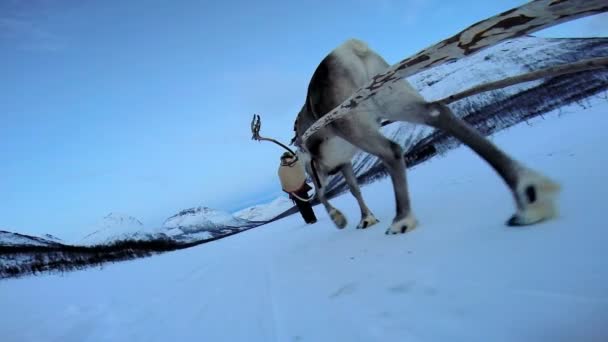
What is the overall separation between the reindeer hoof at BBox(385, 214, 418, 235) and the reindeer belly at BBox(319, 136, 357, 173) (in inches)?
65.9

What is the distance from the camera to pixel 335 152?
4.81 meters

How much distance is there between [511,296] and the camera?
1192 mm

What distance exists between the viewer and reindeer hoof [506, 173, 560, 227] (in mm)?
1862

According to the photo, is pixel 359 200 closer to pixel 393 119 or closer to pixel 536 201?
pixel 393 119

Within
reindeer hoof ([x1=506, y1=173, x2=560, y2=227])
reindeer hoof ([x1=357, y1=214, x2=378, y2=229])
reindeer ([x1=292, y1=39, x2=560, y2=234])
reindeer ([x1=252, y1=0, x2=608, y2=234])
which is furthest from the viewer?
reindeer hoof ([x1=357, y1=214, x2=378, y2=229])

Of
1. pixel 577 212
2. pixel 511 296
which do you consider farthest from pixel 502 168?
pixel 511 296

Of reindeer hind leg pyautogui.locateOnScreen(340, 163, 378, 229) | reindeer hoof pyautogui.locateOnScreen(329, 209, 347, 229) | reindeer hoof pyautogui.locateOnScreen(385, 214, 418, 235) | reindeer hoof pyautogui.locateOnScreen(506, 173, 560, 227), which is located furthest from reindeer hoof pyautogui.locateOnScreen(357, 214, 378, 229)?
reindeer hoof pyautogui.locateOnScreen(506, 173, 560, 227)

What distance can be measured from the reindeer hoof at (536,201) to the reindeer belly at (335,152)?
263cm

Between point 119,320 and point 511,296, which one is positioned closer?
point 511,296

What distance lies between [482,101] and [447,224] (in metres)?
128

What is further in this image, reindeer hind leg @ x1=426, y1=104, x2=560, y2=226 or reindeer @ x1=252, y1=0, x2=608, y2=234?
reindeer hind leg @ x1=426, y1=104, x2=560, y2=226

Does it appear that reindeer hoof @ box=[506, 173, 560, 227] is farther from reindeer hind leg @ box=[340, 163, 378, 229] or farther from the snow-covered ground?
reindeer hind leg @ box=[340, 163, 378, 229]

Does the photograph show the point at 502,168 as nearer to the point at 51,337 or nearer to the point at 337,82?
the point at 337,82

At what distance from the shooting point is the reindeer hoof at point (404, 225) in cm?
294
